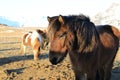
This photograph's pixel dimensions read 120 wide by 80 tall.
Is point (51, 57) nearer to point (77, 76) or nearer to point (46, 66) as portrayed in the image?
point (77, 76)

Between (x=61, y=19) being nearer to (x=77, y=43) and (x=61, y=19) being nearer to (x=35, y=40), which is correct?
(x=77, y=43)

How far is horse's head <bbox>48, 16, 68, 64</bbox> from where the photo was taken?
4887 mm

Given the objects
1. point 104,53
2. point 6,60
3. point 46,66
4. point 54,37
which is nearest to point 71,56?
point 54,37

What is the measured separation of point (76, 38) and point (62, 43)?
35 cm

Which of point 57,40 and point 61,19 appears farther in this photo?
point 61,19

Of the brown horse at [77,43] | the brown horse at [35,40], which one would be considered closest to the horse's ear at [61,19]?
the brown horse at [77,43]

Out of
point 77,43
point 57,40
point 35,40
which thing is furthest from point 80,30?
point 35,40

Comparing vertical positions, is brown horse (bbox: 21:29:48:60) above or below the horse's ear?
below

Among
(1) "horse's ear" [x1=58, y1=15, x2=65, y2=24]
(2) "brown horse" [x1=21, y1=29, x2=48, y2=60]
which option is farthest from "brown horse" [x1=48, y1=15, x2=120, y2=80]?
(2) "brown horse" [x1=21, y1=29, x2=48, y2=60]

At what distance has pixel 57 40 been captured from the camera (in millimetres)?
4961

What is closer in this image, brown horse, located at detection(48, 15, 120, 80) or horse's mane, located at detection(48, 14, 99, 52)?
brown horse, located at detection(48, 15, 120, 80)

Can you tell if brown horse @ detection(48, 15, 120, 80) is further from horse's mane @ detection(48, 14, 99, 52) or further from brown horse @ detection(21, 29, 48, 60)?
brown horse @ detection(21, 29, 48, 60)

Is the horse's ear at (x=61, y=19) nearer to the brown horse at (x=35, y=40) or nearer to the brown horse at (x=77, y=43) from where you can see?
the brown horse at (x=77, y=43)

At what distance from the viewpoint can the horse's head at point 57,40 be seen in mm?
4887
